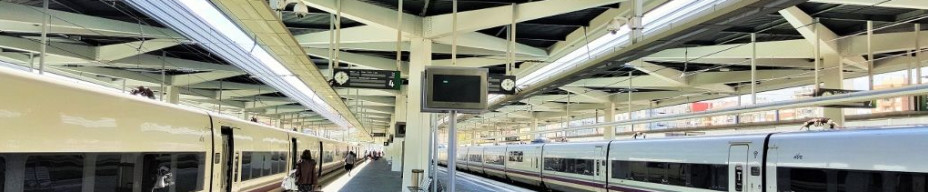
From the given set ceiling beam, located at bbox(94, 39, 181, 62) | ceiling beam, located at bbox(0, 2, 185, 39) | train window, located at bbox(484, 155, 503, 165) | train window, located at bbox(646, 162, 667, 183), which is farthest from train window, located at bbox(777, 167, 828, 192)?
train window, located at bbox(484, 155, 503, 165)

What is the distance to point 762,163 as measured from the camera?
30.7 feet

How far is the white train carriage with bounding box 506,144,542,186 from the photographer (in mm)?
21266

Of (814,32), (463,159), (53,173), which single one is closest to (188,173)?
(53,173)

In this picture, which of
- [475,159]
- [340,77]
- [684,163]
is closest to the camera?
[684,163]

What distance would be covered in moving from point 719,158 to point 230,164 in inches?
291

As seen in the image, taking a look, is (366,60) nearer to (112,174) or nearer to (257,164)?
(257,164)

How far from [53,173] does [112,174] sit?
90 centimetres

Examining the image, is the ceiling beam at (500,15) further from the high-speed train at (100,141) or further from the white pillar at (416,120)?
the high-speed train at (100,141)

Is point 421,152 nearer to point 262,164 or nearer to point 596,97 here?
point 262,164

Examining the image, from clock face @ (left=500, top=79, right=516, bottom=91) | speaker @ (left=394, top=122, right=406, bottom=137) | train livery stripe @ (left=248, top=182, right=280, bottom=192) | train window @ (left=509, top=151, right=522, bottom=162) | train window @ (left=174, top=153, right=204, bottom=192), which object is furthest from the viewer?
train window @ (left=509, top=151, right=522, bottom=162)

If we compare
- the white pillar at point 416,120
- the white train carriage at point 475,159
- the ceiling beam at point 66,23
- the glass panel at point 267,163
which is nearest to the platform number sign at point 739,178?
the white pillar at point 416,120

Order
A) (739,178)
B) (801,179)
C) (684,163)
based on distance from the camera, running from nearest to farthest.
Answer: (801,179) < (739,178) < (684,163)

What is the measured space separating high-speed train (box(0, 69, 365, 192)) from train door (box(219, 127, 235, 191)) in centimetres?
3

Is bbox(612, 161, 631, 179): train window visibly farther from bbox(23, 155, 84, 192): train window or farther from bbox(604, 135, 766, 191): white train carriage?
bbox(23, 155, 84, 192): train window
